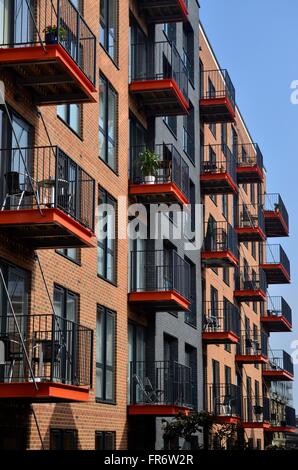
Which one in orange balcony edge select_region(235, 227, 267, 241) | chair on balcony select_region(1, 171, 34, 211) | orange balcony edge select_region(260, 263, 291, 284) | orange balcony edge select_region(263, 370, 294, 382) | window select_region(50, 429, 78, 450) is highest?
orange balcony edge select_region(235, 227, 267, 241)

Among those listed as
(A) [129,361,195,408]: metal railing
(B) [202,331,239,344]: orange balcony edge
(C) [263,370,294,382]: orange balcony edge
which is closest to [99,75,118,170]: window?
(A) [129,361,195,408]: metal railing

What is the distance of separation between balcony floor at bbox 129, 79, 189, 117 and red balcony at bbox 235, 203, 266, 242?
1708 cm

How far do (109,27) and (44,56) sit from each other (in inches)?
334

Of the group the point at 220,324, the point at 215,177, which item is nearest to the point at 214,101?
the point at 215,177

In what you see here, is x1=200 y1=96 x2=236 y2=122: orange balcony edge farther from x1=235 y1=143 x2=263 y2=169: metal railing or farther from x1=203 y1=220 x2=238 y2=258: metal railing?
x1=235 y1=143 x2=263 y2=169: metal railing

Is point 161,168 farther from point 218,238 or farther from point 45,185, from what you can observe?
point 218,238

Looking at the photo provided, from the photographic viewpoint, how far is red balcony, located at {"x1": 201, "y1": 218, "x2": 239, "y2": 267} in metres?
36.8

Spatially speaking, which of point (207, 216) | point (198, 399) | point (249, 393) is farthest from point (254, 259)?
point (198, 399)

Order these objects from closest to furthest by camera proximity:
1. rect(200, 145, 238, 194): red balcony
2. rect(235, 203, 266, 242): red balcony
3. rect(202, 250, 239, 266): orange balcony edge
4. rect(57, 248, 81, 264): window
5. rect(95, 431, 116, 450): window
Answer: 1. rect(57, 248, 81, 264): window
2. rect(95, 431, 116, 450): window
3. rect(202, 250, 239, 266): orange balcony edge
4. rect(200, 145, 238, 194): red balcony
5. rect(235, 203, 266, 242): red balcony

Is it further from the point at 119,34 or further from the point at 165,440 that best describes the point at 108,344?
the point at 119,34

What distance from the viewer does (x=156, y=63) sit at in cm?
3036

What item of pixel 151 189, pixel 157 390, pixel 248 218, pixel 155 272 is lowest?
pixel 157 390

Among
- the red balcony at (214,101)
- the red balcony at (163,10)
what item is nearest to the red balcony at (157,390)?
the red balcony at (163,10)

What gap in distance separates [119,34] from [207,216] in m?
13.1
